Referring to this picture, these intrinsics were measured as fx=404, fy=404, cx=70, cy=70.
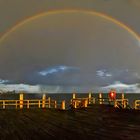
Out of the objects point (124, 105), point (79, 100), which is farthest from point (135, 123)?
point (79, 100)

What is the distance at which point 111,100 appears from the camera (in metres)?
41.7

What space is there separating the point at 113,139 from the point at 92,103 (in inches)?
1116

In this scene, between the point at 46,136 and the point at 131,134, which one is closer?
the point at 131,134

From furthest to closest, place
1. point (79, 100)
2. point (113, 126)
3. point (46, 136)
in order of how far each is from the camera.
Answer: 1. point (79, 100)
2. point (113, 126)
3. point (46, 136)

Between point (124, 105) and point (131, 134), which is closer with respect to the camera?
point (131, 134)

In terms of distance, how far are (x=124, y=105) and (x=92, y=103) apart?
6795mm

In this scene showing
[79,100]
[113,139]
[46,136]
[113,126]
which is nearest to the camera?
[113,139]

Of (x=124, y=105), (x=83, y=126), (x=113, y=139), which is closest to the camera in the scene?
(x=113, y=139)

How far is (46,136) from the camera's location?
21453mm

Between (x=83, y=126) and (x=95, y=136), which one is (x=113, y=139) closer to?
(x=95, y=136)

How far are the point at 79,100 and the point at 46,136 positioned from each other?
2400 centimetres

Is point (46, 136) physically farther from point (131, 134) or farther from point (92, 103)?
point (92, 103)

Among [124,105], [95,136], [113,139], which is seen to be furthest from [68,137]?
[124,105]

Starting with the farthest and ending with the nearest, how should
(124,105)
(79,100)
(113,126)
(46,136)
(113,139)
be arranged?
(79,100) < (124,105) < (113,126) < (46,136) < (113,139)
